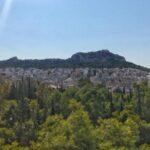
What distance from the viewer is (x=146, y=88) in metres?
121

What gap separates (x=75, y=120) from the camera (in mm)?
61625

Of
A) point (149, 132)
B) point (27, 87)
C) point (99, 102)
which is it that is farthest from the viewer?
point (27, 87)

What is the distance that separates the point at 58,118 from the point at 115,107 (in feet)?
109

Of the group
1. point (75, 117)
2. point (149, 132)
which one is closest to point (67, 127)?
point (75, 117)

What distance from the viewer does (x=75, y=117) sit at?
204ft

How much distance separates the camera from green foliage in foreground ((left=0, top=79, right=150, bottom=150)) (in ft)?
192

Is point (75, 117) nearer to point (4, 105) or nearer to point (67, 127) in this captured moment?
point (67, 127)

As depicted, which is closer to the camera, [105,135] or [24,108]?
[105,135]

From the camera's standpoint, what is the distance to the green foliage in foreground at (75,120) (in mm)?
58641

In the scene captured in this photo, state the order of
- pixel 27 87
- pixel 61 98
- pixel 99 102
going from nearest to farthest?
pixel 99 102, pixel 61 98, pixel 27 87

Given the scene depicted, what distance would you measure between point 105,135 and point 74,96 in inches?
2598

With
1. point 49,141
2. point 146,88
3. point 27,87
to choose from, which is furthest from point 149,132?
point 27,87

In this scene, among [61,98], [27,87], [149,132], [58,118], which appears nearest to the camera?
[149,132]

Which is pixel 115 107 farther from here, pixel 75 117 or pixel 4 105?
pixel 75 117
